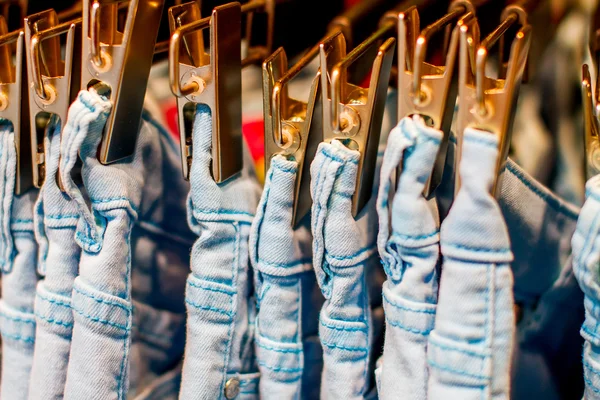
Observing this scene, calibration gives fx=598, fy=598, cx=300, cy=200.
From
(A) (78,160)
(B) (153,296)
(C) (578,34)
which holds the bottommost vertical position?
(B) (153,296)

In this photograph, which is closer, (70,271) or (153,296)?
(70,271)

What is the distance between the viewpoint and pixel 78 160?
1.48ft

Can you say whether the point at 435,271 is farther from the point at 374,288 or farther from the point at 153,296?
the point at 153,296

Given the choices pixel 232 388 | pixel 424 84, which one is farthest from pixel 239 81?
pixel 232 388

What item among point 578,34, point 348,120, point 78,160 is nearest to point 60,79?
point 78,160

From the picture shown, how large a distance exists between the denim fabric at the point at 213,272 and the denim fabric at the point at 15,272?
0.50 feet

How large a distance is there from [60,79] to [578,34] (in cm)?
43

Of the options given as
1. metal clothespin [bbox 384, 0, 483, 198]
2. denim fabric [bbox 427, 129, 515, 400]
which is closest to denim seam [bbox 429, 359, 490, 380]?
denim fabric [bbox 427, 129, 515, 400]

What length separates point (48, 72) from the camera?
472mm

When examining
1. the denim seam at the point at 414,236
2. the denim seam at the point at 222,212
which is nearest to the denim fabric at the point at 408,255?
the denim seam at the point at 414,236

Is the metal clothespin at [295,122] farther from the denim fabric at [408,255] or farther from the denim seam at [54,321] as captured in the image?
the denim seam at [54,321]

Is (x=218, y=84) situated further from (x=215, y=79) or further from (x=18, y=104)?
(x=18, y=104)

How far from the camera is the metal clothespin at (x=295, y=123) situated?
425 mm

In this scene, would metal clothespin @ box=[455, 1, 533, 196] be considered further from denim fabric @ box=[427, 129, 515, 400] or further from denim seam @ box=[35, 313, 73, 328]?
denim seam @ box=[35, 313, 73, 328]
